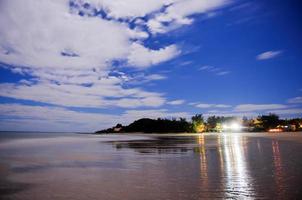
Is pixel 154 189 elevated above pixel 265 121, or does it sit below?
below

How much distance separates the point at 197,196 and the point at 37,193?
624cm

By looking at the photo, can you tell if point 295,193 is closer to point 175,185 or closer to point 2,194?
point 175,185

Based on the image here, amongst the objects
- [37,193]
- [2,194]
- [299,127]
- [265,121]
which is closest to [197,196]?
[37,193]

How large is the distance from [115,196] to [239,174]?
6.91 metres

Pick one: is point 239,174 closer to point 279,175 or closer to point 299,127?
point 279,175

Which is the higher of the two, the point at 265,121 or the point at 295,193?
the point at 265,121

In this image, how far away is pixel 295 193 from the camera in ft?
30.8

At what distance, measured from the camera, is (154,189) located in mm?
10789

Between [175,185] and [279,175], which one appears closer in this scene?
[175,185]

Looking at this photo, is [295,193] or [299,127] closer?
[295,193]

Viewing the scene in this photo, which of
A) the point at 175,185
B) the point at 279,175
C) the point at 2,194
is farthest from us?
the point at 279,175

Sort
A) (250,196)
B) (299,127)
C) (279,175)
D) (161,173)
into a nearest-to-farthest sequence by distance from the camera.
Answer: (250,196) < (279,175) < (161,173) < (299,127)

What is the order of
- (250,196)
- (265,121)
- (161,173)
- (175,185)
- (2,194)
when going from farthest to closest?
(265,121) → (161,173) → (175,185) → (2,194) → (250,196)

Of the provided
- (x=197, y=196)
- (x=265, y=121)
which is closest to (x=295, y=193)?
(x=197, y=196)
